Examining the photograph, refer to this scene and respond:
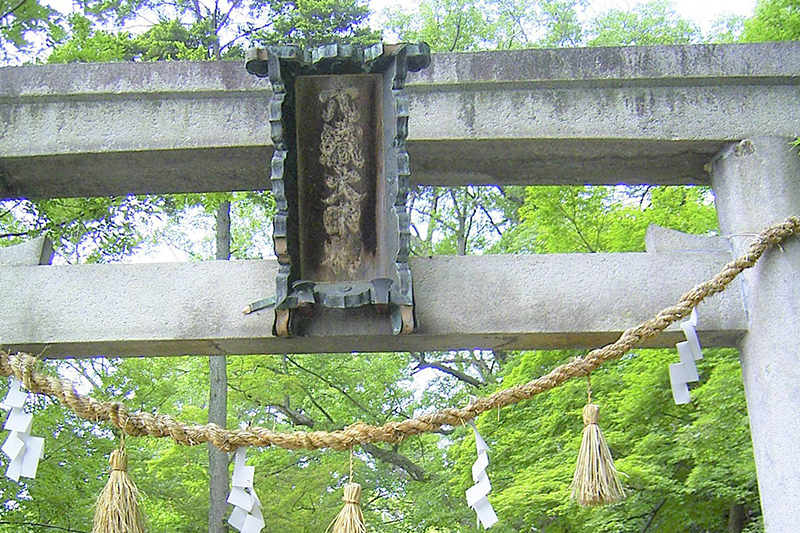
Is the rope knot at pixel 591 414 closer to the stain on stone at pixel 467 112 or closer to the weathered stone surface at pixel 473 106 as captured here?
the weathered stone surface at pixel 473 106

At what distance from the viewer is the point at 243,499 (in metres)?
3.10

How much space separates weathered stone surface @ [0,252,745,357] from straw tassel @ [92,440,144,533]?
0.70 meters

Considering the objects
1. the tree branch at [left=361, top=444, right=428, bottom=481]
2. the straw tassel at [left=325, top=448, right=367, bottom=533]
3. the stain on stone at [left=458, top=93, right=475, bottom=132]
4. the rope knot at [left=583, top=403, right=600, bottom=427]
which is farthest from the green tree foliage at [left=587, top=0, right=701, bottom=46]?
the straw tassel at [left=325, top=448, right=367, bottom=533]

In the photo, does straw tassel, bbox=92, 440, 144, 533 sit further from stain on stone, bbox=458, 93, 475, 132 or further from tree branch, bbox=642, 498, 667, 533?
tree branch, bbox=642, 498, 667, 533

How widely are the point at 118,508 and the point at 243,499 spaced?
18.0 inches

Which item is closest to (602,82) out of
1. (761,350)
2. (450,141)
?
(450,141)

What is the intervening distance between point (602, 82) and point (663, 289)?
3.42 feet

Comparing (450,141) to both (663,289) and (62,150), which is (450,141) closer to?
(663,289)

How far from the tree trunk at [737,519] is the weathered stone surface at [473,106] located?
4235mm

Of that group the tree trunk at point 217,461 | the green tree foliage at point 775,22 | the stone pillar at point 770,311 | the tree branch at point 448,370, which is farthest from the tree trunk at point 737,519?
the tree branch at point 448,370

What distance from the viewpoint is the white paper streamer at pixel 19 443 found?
3.12 m

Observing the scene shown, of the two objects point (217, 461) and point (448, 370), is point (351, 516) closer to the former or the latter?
point (217, 461)

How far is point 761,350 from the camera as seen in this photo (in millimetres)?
3562

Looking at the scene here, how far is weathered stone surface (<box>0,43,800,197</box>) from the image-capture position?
150 inches
